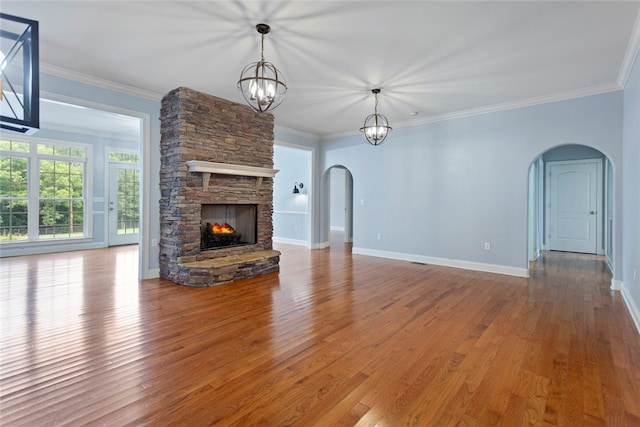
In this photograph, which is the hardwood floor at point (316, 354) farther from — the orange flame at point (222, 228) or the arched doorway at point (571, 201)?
the arched doorway at point (571, 201)

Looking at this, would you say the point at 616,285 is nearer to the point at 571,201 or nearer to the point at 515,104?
the point at 515,104

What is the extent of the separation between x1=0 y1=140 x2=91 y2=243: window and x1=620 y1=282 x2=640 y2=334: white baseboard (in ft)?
31.0

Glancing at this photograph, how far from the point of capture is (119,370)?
2.12 m

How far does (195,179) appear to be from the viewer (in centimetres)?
454

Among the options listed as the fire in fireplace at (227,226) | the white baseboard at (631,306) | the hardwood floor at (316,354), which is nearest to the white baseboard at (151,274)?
the hardwood floor at (316,354)

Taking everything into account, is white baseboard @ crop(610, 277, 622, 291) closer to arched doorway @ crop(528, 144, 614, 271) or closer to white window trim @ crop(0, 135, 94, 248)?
arched doorway @ crop(528, 144, 614, 271)

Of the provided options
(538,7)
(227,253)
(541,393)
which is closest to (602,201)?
(538,7)

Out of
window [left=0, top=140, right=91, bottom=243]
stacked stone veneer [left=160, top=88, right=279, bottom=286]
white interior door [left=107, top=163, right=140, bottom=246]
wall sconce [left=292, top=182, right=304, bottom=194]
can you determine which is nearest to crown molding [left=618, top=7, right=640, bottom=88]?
stacked stone veneer [left=160, top=88, right=279, bottom=286]

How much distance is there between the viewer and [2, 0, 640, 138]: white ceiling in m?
2.60

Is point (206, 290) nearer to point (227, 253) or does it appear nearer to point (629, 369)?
point (227, 253)

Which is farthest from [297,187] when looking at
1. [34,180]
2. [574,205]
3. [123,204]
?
[574,205]

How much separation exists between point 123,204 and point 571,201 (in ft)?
34.8

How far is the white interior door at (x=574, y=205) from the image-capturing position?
6.80m

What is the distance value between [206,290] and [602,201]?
7.96 meters
